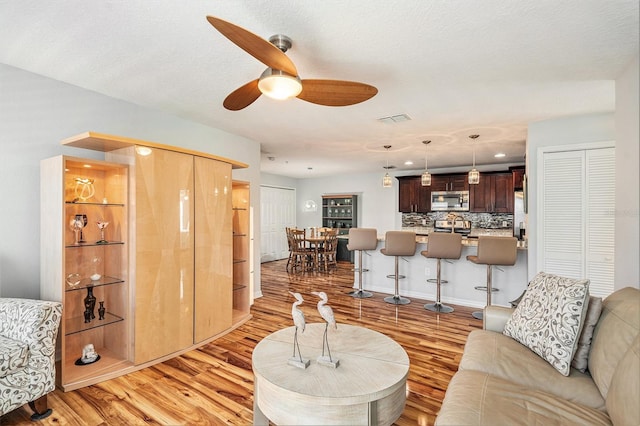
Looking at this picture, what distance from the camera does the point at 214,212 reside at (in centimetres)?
324

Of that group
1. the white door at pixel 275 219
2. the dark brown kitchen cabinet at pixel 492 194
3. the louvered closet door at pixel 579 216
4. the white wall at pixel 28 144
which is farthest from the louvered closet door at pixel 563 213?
the white door at pixel 275 219

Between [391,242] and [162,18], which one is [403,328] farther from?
[162,18]

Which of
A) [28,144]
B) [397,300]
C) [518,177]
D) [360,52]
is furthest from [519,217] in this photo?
[28,144]

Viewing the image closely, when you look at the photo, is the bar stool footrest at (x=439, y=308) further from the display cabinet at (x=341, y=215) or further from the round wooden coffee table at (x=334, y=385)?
the display cabinet at (x=341, y=215)

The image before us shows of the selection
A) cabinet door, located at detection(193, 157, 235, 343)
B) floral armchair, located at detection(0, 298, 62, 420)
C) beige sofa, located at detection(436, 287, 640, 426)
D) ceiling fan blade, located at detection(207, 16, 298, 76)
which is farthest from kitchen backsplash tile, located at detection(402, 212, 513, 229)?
floral armchair, located at detection(0, 298, 62, 420)

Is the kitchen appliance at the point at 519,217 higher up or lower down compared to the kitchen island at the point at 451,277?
higher up

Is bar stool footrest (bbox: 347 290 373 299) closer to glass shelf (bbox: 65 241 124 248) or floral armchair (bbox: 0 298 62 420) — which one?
glass shelf (bbox: 65 241 124 248)

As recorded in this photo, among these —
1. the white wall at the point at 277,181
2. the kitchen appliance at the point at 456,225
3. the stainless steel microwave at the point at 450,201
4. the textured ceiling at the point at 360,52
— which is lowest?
the kitchen appliance at the point at 456,225

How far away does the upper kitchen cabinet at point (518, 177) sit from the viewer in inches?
231

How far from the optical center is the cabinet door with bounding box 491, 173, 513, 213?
646 cm

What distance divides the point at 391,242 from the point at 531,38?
3.11m

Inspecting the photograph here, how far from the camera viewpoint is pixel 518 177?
5.95 metres

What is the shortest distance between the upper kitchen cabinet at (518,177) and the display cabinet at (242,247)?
5.11 metres

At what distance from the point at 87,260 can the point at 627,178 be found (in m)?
4.51
